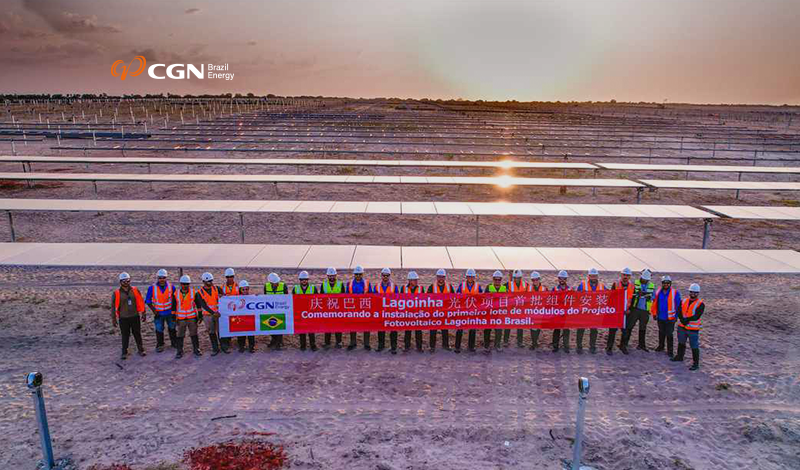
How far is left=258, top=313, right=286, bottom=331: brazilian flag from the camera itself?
11.4 m

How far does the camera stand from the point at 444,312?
11.5 meters

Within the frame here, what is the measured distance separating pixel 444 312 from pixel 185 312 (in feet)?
18.2

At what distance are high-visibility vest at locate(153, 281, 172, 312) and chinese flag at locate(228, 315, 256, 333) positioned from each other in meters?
1.32

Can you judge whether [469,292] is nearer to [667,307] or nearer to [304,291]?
[304,291]

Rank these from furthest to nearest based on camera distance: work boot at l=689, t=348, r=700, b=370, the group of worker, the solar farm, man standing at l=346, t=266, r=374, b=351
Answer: man standing at l=346, t=266, r=374, b=351 → the group of worker → work boot at l=689, t=348, r=700, b=370 → the solar farm

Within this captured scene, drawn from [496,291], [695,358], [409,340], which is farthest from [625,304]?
[409,340]

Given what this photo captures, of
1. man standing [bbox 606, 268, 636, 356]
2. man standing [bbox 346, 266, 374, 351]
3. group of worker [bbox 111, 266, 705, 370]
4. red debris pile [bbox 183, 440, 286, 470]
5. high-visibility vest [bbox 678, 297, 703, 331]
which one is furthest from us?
man standing [bbox 346, 266, 374, 351]

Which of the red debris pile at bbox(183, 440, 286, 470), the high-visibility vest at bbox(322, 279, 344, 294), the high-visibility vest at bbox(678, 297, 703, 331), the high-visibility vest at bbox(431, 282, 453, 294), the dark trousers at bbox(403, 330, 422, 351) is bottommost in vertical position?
the red debris pile at bbox(183, 440, 286, 470)

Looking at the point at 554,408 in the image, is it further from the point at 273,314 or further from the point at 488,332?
the point at 273,314

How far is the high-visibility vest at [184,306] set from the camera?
35.9ft

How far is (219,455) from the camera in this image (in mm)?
7883

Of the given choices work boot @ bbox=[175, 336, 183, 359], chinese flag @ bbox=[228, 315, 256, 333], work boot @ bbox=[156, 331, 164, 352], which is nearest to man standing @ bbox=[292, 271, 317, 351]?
chinese flag @ bbox=[228, 315, 256, 333]

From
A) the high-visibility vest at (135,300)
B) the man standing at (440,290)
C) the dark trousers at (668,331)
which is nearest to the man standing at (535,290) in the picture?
the man standing at (440,290)

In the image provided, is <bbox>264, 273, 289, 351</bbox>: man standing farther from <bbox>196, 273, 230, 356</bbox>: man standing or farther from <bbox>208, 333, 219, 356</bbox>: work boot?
<bbox>208, 333, 219, 356</bbox>: work boot
